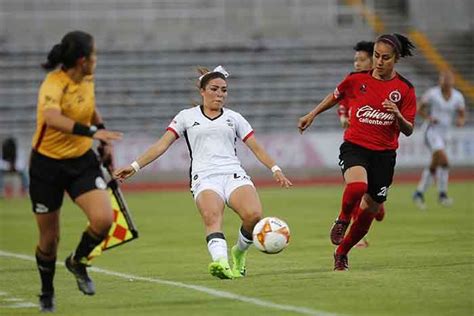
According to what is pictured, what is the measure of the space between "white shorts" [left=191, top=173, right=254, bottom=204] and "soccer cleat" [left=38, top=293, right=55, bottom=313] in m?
2.33

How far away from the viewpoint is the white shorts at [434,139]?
2414 centimetres

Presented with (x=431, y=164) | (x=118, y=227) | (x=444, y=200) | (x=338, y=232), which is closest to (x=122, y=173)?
(x=118, y=227)

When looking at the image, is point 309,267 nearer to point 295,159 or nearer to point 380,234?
point 380,234

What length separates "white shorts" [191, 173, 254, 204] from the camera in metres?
12.0

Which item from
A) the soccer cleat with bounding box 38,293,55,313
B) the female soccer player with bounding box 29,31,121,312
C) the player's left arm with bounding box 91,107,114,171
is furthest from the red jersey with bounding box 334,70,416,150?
the soccer cleat with bounding box 38,293,55,313

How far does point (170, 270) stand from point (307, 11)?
26287 millimetres

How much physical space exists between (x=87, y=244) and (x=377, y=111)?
12.4 ft

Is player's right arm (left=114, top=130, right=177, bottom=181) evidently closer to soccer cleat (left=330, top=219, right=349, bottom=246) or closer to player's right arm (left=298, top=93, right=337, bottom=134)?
player's right arm (left=298, top=93, right=337, bottom=134)

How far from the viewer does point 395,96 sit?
41.2ft

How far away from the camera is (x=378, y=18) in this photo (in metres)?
40.1

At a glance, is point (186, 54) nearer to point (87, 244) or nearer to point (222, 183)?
point (222, 183)

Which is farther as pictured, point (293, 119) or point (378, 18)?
point (378, 18)

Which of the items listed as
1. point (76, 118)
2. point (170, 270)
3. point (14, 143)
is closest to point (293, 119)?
point (14, 143)

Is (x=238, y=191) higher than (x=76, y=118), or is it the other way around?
(x=76, y=118)
